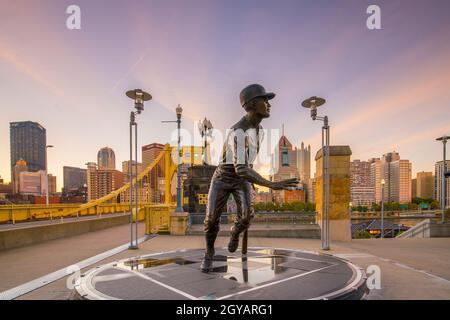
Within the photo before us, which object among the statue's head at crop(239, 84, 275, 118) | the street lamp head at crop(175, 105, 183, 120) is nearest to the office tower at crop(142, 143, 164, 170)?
the street lamp head at crop(175, 105, 183, 120)

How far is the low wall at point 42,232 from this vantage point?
24.8 feet

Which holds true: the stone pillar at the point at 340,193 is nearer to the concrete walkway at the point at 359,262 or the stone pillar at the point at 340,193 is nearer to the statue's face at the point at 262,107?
the concrete walkway at the point at 359,262

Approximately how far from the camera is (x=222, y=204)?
4.43 meters

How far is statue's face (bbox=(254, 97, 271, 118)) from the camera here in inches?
167

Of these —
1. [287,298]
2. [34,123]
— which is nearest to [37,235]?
[287,298]

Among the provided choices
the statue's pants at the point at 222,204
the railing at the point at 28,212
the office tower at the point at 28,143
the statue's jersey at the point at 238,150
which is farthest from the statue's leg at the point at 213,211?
the office tower at the point at 28,143

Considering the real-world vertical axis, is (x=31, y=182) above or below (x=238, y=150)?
below

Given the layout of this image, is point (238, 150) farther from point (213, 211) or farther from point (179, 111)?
point (179, 111)

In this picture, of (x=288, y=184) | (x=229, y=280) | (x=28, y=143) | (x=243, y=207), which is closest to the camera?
(x=288, y=184)

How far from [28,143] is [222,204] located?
372 feet

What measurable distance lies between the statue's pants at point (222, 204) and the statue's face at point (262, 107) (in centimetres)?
127

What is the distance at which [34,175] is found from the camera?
6700 centimetres

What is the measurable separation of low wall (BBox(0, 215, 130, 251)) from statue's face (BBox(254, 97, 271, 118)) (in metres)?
8.49

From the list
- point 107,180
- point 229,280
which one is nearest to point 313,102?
point 229,280
